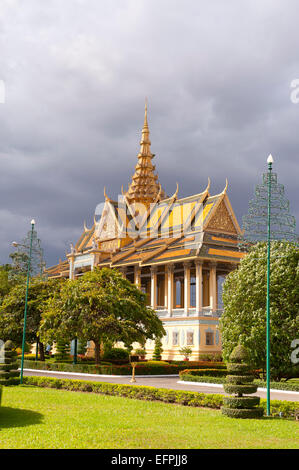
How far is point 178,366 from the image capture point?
39.1m

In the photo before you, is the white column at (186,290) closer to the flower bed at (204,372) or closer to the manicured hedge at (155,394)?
the flower bed at (204,372)

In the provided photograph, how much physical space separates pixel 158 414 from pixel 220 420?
2186mm

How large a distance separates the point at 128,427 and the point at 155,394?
711cm

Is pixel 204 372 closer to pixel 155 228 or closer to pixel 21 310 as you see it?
pixel 21 310

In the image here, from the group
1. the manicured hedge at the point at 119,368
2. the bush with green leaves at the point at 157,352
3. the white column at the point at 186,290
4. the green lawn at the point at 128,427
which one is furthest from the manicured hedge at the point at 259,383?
the white column at the point at 186,290

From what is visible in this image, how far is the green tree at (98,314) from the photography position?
3550 cm

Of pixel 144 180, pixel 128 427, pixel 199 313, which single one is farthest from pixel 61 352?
pixel 128 427

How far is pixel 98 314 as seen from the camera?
3641 centimetres

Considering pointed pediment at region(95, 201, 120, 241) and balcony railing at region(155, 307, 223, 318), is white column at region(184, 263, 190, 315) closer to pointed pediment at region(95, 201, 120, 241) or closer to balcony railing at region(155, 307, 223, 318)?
balcony railing at region(155, 307, 223, 318)

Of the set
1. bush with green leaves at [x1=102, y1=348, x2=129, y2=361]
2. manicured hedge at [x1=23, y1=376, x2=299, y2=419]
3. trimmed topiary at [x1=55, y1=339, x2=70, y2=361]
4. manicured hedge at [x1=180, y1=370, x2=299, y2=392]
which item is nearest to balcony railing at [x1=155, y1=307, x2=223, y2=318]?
bush with green leaves at [x1=102, y1=348, x2=129, y2=361]

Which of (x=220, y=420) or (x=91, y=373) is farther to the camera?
(x=91, y=373)

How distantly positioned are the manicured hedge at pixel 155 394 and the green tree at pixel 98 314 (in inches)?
335
